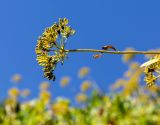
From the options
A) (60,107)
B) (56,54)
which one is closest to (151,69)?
(56,54)

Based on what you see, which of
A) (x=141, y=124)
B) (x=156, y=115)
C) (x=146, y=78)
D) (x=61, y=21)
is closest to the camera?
(x=146, y=78)

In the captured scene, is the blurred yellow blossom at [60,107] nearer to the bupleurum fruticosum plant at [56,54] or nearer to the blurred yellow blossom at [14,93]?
the blurred yellow blossom at [14,93]

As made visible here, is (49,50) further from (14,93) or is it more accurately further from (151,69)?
(14,93)

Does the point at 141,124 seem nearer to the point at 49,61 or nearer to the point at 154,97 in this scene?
the point at 154,97

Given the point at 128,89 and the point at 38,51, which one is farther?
the point at 128,89

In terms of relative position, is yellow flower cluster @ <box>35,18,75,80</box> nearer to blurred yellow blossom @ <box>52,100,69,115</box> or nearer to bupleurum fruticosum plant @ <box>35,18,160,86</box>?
bupleurum fruticosum plant @ <box>35,18,160,86</box>

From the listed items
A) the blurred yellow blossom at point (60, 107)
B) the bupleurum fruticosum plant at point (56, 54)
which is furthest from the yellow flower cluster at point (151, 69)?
the blurred yellow blossom at point (60, 107)

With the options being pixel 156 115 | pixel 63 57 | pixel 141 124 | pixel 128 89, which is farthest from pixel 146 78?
pixel 128 89

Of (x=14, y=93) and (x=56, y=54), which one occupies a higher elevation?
(x=14, y=93)
